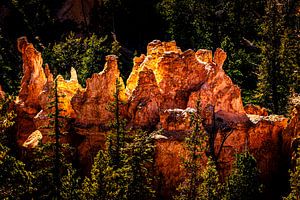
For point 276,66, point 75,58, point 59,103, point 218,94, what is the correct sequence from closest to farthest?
1. point 218,94
2. point 59,103
3. point 276,66
4. point 75,58

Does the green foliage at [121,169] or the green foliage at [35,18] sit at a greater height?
the green foliage at [35,18]

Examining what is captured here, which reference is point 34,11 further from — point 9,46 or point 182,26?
point 182,26

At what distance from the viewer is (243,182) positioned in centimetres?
2106

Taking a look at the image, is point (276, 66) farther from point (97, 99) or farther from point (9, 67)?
point (9, 67)

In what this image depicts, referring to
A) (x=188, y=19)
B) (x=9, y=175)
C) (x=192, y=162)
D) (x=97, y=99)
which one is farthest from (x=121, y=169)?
(x=188, y=19)

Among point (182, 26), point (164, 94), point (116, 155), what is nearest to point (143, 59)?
point (164, 94)

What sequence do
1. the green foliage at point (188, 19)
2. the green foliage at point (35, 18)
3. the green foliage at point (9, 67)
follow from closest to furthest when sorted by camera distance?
the green foliage at point (9, 67) < the green foliage at point (188, 19) < the green foliage at point (35, 18)

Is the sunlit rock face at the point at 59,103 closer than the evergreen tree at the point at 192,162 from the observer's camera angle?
No

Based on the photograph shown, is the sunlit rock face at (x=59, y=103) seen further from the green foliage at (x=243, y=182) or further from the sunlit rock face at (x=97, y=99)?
the green foliage at (x=243, y=182)

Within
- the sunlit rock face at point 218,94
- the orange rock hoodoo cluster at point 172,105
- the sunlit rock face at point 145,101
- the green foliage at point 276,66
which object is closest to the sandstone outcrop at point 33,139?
the orange rock hoodoo cluster at point 172,105

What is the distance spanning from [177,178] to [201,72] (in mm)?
6977

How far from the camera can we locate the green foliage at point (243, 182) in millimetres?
21031

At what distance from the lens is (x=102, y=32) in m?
56.9

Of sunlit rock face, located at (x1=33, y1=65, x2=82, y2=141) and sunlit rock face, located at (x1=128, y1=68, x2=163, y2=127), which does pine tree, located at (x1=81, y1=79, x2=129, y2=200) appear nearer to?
sunlit rock face, located at (x1=128, y1=68, x2=163, y2=127)
